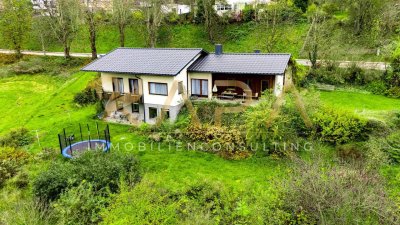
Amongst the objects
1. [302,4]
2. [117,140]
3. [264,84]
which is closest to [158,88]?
[117,140]

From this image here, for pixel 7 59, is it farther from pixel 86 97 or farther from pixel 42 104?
pixel 86 97

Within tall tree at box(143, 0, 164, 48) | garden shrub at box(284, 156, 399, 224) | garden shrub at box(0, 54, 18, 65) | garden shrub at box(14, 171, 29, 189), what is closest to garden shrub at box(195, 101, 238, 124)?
garden shrub at box(284, 156, 399, 224)

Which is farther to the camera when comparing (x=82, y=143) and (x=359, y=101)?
(x=359, y=101)

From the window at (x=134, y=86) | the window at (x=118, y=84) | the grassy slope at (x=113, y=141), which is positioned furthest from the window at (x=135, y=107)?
the grassy slope at (x=113, y=141)

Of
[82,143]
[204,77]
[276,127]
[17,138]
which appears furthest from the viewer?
[204,77]

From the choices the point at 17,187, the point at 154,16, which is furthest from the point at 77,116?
the point at 154,16

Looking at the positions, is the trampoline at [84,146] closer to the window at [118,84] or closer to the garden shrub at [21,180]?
the garden shrub at [21,180]

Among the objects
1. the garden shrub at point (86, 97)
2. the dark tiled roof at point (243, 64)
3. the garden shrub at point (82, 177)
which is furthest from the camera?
the garden shrub at point (86, 97)
